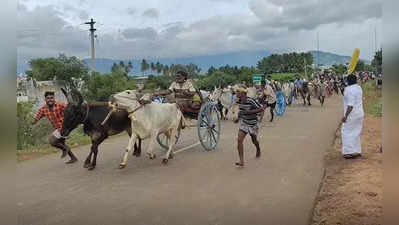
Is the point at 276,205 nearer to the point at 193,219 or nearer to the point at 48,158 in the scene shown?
the point at 193,219

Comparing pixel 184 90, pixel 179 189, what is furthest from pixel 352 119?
pixel 179 189

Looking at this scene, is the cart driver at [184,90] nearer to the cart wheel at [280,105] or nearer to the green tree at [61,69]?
the cart wheel at [280,105]

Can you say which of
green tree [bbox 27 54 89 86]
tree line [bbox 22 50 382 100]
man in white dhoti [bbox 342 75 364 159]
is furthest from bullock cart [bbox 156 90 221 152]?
green tree [bbox 27 54 89 86]

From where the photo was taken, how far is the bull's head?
284 inches

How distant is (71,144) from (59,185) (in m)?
4.87

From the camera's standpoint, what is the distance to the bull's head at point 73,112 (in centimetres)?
720

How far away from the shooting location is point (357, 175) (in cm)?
641

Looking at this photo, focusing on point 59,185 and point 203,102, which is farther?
point 203,102

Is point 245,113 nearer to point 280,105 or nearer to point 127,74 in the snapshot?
point 127,74

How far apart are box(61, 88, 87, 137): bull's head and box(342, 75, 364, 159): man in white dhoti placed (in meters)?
4.80

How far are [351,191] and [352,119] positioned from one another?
101 inches
